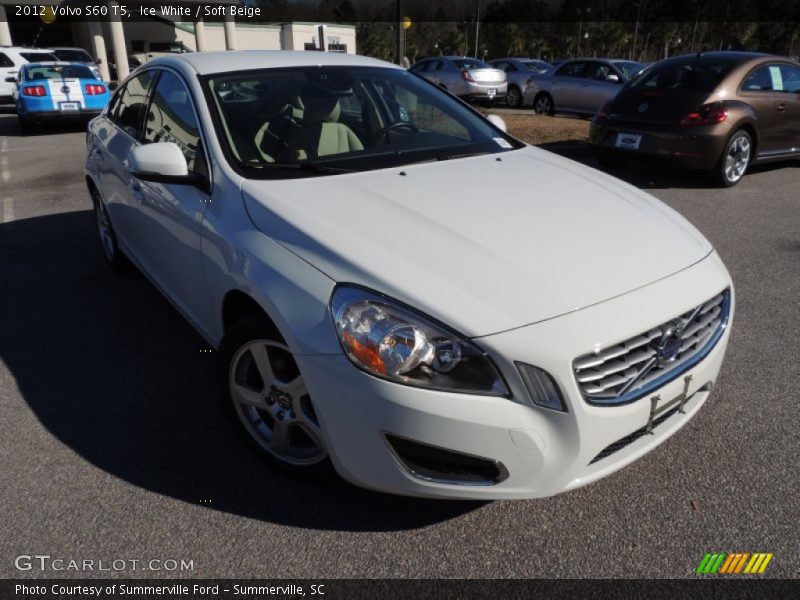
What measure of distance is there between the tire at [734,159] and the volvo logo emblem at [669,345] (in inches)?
238

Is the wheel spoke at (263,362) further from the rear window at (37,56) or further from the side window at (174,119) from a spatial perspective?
the rear window at (37,56)

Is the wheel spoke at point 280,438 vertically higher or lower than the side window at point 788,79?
lower

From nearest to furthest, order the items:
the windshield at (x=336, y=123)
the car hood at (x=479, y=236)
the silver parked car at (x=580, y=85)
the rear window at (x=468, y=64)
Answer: the car hood at (x=479, y=236)
the windshield at (x=336, y=123)
the silver parked car at (x=580, y=85)
the rear window at (x=468, y=64)

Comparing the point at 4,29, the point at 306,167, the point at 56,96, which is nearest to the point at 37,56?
the point at 56,96

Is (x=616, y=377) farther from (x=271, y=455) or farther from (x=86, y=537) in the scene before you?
(x=86, y=537)

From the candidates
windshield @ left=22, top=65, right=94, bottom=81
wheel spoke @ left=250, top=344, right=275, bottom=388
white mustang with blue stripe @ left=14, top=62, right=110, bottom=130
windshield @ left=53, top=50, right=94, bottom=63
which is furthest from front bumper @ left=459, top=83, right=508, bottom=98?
wheel spoke @ left=250, top=344, right=275, bottom=388

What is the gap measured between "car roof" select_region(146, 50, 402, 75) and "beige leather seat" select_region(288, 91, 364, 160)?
0.31m

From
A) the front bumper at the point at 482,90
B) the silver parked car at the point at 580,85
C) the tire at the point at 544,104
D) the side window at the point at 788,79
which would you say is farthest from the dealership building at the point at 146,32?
the side window at the point at 788,79

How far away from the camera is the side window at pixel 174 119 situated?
2.98 meters

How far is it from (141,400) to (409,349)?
1802 millimetres

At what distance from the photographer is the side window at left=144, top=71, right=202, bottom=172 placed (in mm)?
2982

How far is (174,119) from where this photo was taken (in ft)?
10.8

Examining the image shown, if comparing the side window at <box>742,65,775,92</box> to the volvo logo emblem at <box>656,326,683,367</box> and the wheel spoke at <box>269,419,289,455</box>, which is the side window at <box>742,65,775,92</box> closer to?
the volvo logo emblem at <box>656,326,683,367</box>

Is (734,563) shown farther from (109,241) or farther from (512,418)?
(109,241)
